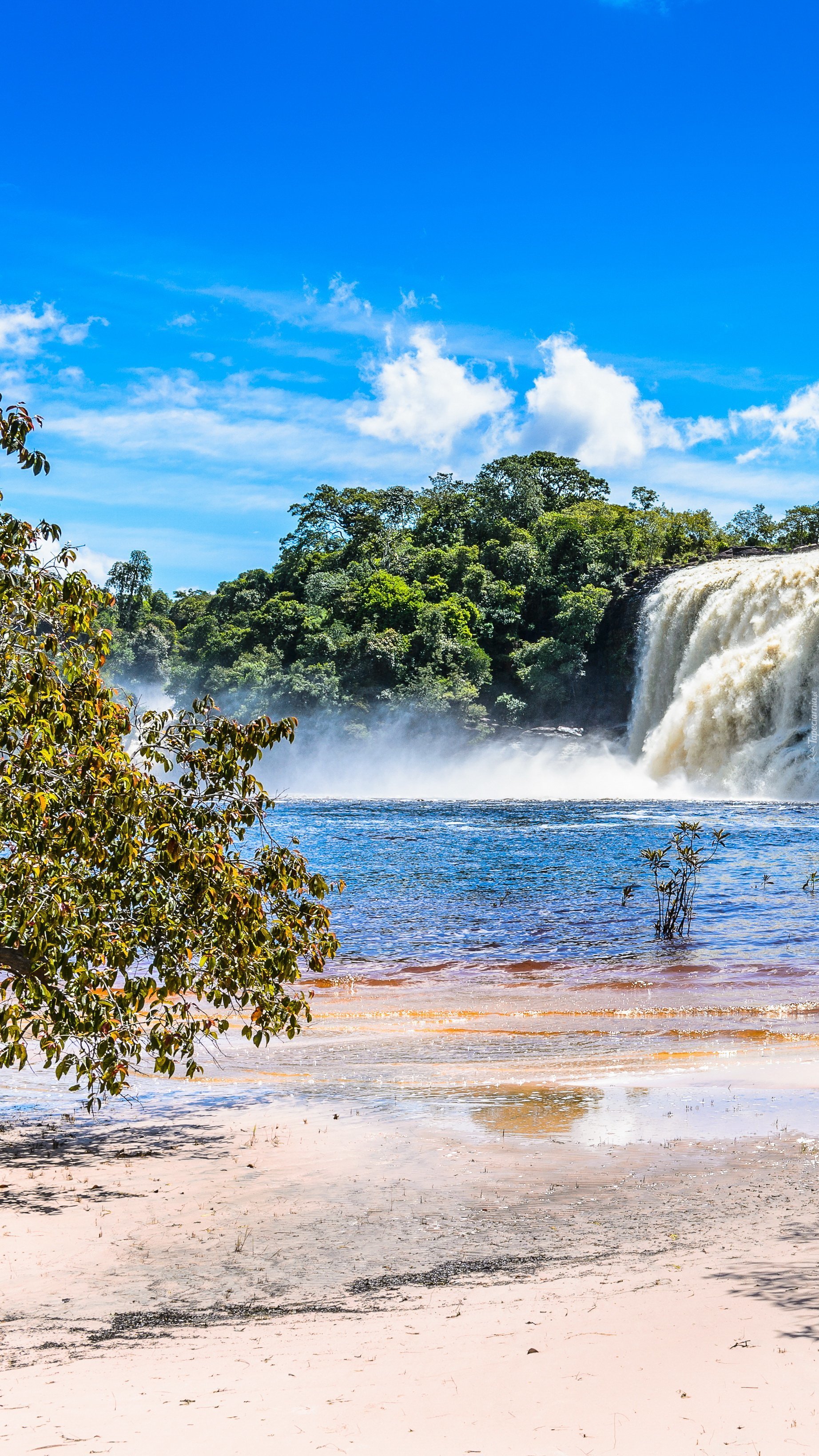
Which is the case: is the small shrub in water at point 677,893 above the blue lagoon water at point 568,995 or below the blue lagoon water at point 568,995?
above

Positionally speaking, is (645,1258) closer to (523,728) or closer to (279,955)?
(279,955)

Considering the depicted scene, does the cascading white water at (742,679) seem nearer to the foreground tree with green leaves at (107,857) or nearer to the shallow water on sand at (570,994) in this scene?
the shallow water on sand at (570,994)

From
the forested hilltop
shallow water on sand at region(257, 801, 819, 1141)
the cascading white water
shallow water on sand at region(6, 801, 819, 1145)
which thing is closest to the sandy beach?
shallow water on sand at region(6, 801, 819, 1145)

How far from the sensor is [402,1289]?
506 centimetres

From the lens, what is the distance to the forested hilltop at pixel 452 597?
6191 centimetres

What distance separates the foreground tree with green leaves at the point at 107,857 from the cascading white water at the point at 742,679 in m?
35.5

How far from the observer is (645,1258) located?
17.1 feet

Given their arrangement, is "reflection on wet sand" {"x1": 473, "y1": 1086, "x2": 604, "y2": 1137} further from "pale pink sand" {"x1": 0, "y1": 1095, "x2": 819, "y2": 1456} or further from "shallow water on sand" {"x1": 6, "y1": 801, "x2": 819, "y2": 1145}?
"pale pink sand" {"x1": 0, "y1": 1095, "x2": 819, "y2": 1456}

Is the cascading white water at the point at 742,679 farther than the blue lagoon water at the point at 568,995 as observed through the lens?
Yes

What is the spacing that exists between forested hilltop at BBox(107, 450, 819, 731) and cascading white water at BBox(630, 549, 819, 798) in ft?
42.8

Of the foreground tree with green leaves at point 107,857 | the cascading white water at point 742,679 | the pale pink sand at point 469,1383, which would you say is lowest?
the pale pink sand at point 469,1383

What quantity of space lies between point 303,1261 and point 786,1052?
637cm

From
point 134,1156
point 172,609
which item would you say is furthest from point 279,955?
point 172,609

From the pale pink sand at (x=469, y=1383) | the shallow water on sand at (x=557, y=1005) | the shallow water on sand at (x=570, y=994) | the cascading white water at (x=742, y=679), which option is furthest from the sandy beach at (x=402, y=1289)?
the cascading white water at (x=742, y=679)
